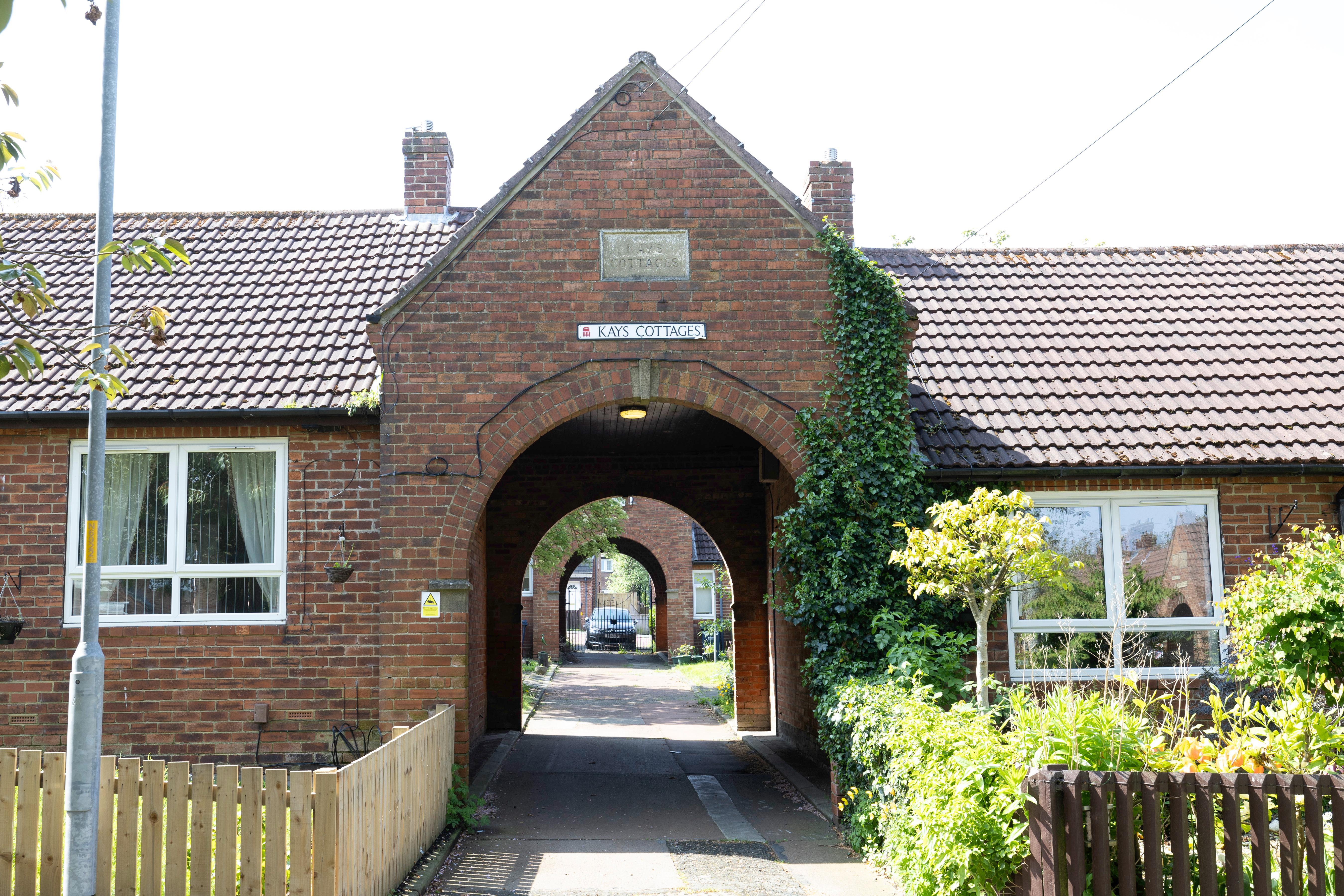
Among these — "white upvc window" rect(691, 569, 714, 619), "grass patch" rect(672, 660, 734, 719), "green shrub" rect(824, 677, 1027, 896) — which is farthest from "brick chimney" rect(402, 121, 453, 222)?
"white upvc window" rect(691, 569, 714, 619)

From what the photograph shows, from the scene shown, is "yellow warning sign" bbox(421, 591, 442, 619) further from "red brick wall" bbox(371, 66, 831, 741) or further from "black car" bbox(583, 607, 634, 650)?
"black car" bbox(583, 607, 634, 650)

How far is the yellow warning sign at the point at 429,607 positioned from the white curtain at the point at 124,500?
11.2 ft

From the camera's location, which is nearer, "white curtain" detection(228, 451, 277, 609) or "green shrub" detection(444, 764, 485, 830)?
"green shrub" detection(444, 764, 485, 830)

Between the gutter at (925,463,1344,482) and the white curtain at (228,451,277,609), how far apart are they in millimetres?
6605

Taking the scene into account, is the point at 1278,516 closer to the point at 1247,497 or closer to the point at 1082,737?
the point at 1247,497

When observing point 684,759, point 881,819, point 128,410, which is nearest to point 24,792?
point 128,410

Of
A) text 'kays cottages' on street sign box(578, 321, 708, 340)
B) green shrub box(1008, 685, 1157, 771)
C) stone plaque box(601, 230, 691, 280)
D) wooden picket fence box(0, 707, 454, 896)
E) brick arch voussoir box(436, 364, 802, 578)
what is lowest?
wooden picket fence box(0, 707, 454, 896)

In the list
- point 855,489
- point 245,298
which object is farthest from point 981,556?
point 245,298

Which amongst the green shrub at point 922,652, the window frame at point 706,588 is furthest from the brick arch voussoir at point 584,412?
the window frame at point 706,588

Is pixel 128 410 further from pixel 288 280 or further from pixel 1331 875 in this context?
pixel 1331 875

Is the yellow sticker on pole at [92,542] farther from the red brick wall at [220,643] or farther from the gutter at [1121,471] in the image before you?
the gutter at [1121,471]

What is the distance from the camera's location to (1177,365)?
12.2 m

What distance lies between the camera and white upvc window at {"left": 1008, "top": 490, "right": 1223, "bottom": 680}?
11.0 metres

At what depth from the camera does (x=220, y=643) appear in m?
10.6
